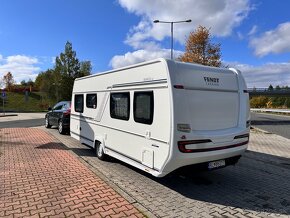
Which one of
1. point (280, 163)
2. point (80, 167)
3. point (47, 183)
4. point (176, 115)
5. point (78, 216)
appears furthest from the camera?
point (280, 163)

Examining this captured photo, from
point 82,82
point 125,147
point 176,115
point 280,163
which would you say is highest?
point 82,82

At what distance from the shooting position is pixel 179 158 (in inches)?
202

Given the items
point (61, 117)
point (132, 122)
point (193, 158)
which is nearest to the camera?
point (193, 158)

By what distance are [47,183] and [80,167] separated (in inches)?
55.2

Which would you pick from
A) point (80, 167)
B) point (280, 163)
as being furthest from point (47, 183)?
point (280, 163)

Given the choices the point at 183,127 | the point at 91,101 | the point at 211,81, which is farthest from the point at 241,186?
the point at 91,101

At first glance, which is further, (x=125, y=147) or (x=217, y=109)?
→ (x=125, y=147)

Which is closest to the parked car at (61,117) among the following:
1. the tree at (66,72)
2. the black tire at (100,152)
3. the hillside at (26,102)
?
the black tire at (100,152)

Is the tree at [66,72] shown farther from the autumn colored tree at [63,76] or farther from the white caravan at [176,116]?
the white caravan at [176,116]

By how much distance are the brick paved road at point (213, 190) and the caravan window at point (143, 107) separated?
1271 millimetres

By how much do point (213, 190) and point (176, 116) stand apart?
75.3 inches

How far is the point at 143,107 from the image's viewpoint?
6008 millimetres

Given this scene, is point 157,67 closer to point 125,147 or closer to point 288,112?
point 125,147

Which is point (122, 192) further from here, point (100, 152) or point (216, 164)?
point (100, 152)
